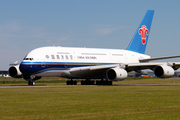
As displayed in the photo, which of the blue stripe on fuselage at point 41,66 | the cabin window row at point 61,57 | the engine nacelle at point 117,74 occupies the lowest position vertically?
the engine nacelle at point 117,74

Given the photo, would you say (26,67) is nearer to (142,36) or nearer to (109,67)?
(109,67)

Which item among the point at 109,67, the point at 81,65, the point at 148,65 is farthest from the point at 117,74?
the point at 81,65

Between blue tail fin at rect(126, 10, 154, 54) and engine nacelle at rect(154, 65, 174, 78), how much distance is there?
10.9m

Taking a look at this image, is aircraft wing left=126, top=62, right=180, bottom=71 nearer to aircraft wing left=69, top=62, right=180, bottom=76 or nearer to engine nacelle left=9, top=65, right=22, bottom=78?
aircraft wing left=69, top=62, right=180, bottom=76

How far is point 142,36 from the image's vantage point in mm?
46281

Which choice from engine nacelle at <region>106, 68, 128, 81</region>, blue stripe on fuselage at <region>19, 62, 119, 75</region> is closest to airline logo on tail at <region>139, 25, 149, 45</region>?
engine nacelle at <region>106, 68, 128, 81</region>

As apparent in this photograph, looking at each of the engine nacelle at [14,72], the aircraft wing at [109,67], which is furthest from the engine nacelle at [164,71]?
the engine nacelle at [14,72]

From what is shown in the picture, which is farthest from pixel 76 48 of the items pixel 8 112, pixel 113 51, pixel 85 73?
pixel 8 112

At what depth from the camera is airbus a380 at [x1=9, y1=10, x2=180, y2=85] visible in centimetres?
3444

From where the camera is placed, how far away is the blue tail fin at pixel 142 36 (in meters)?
45.6

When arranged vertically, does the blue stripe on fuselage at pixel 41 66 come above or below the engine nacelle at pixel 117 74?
above

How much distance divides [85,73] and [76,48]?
11.6 feet

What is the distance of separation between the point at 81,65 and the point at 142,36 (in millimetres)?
12693

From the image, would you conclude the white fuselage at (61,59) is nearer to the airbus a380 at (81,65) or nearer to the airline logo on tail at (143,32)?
the airbus a380 at (81,65)
